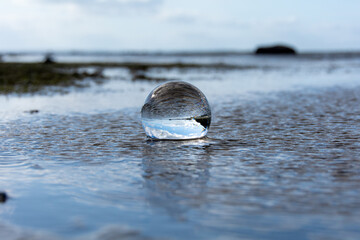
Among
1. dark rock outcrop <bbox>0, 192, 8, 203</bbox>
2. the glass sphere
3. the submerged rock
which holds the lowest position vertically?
dark rock outcrop <bbox>0, 192, 8, 203</bbox>

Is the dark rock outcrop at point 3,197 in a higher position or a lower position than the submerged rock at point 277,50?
lower

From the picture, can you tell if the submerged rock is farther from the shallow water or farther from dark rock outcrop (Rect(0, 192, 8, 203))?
dark rock outcrop (Rect(0, 192, 8, 203))

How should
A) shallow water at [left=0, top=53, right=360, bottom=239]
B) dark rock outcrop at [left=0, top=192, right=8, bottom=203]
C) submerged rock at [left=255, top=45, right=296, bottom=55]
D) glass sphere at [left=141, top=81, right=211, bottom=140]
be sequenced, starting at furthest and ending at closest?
submerged rock at [left=255, top=45, right=296, bottom=55]
glass sphere at [left=141, top=81, right=211, bottom=140]
dark rock outcrop at [left=0, top=192, right=8, bottom=203]
shallow water at [left=0, top=53, right=360, bottom=239]

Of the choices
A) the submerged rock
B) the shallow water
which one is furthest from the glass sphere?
the submerged rock

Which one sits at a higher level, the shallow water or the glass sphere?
the glass sphere

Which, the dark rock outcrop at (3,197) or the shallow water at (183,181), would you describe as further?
the dark rock outcrop at (3,197)

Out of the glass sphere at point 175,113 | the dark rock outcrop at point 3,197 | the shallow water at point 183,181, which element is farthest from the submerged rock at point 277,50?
the dark rock outcrop at point 3,197

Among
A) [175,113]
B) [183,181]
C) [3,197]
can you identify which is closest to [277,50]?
[175,113]

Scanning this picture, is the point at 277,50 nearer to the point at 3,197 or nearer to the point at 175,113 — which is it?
the point at 175,113

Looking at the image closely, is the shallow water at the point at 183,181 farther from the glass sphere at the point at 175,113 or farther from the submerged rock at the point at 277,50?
the submerged rock at the point at 277,50

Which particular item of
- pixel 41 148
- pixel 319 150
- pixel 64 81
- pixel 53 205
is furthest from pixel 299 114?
pixel 64 81
